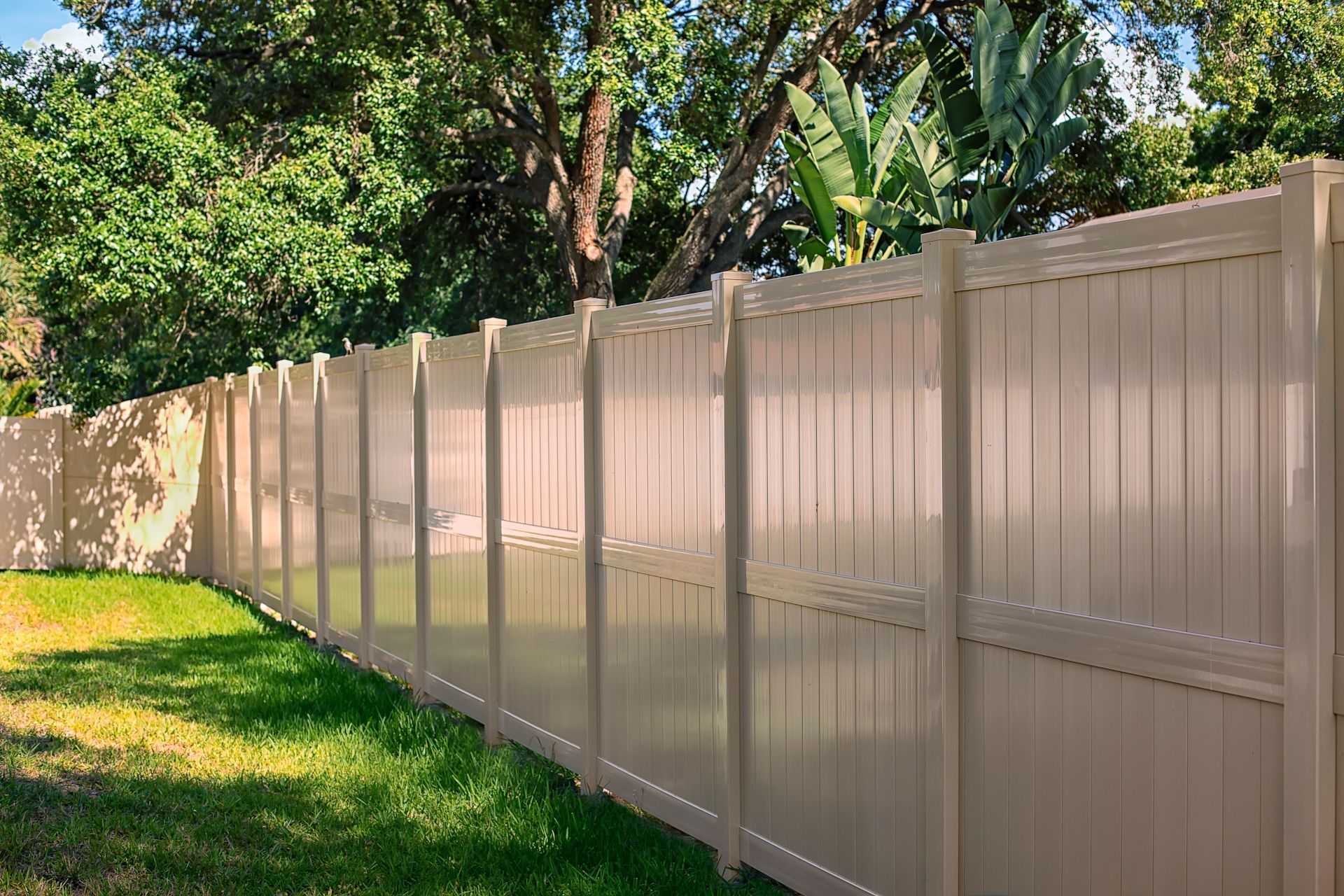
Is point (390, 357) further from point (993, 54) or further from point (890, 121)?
point (993, 54)

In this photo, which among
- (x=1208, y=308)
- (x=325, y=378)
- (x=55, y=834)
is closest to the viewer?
(x=1208, y=308)

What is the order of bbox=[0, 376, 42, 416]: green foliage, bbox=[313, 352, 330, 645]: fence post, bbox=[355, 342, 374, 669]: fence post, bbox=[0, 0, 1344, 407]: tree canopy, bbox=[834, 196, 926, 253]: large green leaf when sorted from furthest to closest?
bbox=[0, 376, 42, 416]: green foliage < bbox=[0, 0, 1344, 407]: tree canopy < bbox=[313, 352, 330, 645]: fence post < bbox=[834, 196, 926, 253]: large green leaf < bbox=[355, 342, 374, 669]: fence post

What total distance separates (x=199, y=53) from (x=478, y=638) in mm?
11613

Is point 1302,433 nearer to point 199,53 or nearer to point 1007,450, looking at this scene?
point 1007,450

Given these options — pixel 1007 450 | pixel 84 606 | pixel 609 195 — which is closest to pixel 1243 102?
pixel 609 195

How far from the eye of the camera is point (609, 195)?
725 inches

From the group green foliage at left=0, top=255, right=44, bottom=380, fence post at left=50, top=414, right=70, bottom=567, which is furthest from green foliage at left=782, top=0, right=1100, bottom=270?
green foliage at left=0, top=255, right=44, bottom=380

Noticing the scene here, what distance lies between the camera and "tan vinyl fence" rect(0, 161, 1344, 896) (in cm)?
274

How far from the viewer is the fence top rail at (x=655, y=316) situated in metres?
4.82

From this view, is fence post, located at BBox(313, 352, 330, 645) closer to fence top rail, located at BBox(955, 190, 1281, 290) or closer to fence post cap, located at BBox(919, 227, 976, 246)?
fence post cap, located at BBox(919, 227, 976, 246)

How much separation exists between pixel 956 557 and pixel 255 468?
1015 centimetres

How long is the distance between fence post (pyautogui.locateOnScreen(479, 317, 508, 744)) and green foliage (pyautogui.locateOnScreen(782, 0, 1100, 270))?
13.9 feet

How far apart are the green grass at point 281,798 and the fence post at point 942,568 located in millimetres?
1104

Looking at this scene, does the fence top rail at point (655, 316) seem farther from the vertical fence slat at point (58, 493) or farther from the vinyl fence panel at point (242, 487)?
the vertical fence slat at point (58, 493)
